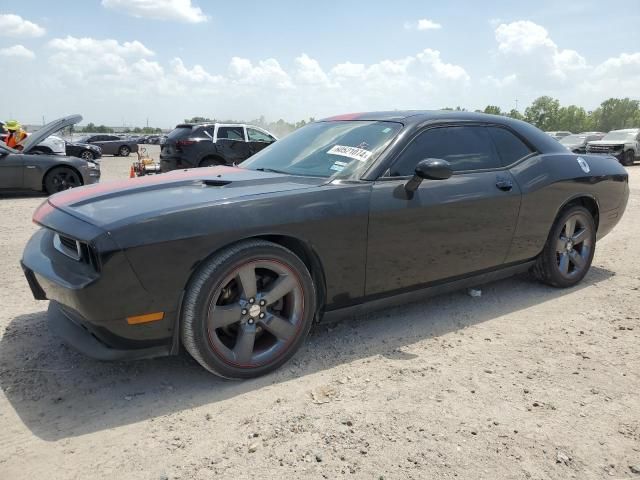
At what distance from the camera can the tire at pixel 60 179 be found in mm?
9531

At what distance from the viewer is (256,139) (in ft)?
43.1

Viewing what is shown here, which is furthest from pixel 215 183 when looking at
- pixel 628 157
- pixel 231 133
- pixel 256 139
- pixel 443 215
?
pixel 628 157

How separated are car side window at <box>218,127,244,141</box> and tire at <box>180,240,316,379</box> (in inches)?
402

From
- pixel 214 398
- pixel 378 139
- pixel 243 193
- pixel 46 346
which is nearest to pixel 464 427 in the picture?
pixel 214 398

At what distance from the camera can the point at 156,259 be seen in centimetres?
245

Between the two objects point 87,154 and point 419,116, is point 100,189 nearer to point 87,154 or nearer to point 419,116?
point 419,116

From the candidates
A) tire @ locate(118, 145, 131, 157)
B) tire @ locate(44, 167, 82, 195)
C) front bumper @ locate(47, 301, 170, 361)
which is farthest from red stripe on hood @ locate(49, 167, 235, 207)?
tire @ locate(118, 145, 131, 157)

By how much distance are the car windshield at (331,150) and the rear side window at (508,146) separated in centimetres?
95

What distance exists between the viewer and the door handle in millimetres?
3761

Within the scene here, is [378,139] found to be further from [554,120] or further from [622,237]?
[554,120]

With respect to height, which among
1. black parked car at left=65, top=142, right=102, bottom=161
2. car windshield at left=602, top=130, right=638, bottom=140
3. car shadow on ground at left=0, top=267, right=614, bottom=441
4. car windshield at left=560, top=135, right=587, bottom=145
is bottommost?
car shadow on ground at left=0, top=267, right=614, bottom=441

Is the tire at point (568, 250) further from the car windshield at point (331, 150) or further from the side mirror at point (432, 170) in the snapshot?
the car windshield at point (331, 150)

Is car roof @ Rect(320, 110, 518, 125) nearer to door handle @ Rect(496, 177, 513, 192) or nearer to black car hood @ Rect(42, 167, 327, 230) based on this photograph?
door handle @ Rect(496, 177, 513, 192)

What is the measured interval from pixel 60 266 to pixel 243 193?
3.32 ft
